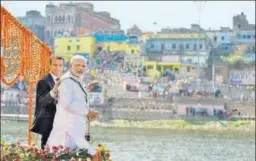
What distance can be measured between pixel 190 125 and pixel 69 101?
43589mm

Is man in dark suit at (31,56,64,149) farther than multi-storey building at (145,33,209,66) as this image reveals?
No

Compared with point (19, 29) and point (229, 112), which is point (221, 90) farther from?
point (19, 29)

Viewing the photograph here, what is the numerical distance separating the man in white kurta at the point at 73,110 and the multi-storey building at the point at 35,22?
77.9 metres

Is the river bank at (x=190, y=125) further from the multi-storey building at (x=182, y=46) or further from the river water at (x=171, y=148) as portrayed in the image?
the multi-storey building at (x=182, y=46)

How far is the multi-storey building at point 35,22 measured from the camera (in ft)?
273

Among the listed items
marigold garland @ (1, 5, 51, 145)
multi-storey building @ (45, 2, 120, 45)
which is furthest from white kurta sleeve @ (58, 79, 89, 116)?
multi-storey building @ (45, 2, 120, 45)

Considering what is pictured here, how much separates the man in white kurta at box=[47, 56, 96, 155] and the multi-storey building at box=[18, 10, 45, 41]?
7791cm

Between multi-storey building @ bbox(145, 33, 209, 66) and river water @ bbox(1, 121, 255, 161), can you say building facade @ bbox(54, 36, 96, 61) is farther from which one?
river water @ bbox(1, 121, 255, 161)

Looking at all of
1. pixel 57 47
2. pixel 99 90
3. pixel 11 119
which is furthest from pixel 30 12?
pixel 11 119

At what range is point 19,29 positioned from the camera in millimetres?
9109

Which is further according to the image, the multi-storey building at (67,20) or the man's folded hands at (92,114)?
the multi-storey building at (67,20)

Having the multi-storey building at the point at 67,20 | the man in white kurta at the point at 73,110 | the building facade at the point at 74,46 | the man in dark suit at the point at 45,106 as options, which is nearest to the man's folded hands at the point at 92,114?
the man in white kurta at the point at 73,110

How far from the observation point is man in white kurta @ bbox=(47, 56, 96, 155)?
19.5ft

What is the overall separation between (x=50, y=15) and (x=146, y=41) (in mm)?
15444
